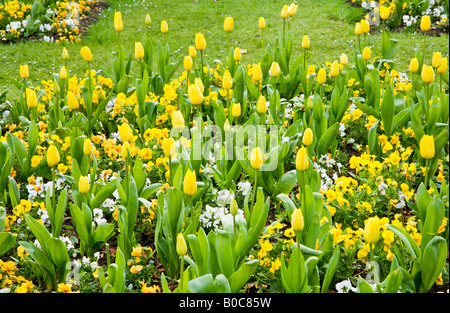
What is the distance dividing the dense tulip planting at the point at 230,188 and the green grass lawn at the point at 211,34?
51.1 inches

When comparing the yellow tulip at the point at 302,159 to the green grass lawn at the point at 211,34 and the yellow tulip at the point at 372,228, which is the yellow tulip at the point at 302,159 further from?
the green grass lawn at the point at 211,34

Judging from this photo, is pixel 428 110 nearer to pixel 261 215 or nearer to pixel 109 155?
pixel 261 215

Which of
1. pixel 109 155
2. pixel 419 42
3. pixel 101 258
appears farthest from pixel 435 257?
pixel 419 42

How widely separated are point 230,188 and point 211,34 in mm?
3763

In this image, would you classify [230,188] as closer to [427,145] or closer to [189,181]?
[189,181]

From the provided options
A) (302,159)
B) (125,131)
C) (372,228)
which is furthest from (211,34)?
(372,228)

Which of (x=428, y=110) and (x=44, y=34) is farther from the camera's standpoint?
(x=44, y=34)

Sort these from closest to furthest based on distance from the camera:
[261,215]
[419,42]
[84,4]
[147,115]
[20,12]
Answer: [261,215] < [147,115] < [419,42] < [20,12] < [84,4]

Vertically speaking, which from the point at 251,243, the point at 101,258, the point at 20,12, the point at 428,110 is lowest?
the point at 101,258

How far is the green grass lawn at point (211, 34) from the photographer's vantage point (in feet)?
17.3

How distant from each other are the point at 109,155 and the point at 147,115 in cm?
48

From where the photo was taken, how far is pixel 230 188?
2715 millimetres

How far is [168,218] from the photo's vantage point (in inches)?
89.7

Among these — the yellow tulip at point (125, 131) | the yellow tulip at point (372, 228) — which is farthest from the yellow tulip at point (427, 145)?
the yellow tulip at point (125, 131)
